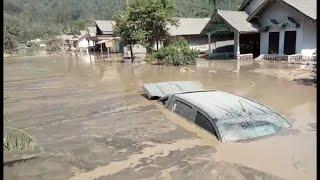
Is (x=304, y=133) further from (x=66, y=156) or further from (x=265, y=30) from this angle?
(x=265, y=30)

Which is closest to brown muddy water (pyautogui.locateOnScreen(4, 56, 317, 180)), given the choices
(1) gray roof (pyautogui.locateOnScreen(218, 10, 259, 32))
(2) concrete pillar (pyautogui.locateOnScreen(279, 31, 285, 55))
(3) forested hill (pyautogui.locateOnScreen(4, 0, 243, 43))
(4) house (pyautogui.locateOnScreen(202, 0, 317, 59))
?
(3) forested hill (pyautogui.locateOnScreen(4, 0, 243, 43))

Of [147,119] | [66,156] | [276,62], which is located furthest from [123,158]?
[276,62]

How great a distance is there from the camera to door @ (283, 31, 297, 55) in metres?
30.4

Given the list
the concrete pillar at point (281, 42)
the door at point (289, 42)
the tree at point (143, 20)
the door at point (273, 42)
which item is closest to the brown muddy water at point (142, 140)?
the door at point (289, 42)

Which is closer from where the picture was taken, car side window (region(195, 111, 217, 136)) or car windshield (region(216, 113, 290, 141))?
car windshield (region(216, 113, 290, 141))

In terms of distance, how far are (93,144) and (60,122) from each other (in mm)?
3249

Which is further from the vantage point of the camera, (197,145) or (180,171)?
(197,145)

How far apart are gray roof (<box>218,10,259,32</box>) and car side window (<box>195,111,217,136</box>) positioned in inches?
905

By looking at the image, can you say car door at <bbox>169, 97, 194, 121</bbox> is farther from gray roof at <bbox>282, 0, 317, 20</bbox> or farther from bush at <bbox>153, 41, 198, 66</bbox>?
gray roof at <bbox>282, 0, 317, 20</bbox>

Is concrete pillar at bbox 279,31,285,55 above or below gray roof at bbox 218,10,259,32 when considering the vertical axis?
below

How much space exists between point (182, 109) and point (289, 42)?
841 inches

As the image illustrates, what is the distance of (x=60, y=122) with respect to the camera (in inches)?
523

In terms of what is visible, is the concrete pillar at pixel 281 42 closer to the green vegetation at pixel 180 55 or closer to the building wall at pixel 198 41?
the green vegetation at pixel 180 55

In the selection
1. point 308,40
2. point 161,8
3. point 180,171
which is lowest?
point 180,171
